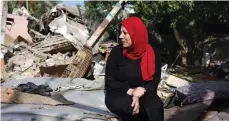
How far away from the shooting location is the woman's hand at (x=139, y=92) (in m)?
2.94

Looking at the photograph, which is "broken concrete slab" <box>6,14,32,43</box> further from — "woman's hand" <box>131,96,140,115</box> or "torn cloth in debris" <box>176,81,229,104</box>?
"woman's hand" <box>131,96,140,115</box>

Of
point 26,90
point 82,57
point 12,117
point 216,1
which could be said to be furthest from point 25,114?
point 216,1

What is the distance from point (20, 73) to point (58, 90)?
3.36 metres

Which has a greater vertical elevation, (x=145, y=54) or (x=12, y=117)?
(x=145, y=54)

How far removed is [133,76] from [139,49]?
0.72ft

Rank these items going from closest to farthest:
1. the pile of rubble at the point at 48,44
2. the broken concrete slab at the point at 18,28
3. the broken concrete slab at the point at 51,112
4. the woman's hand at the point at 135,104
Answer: the woman's hand at the point at 135,104 < the broken concrete slab at the point at 51,112 < the pile of rubble at the point at 48,44 < the broken concrete slab at the point at 18,28

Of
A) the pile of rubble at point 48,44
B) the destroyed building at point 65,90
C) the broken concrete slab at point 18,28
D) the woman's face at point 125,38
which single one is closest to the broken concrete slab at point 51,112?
the destroyed building at point 65,90

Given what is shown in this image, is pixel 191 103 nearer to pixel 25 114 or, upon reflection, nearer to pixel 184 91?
pixel 184 91

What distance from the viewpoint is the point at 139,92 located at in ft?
9.68

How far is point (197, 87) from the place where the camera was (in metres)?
7.43

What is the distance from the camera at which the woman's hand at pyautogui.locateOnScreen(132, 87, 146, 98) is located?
2938mm

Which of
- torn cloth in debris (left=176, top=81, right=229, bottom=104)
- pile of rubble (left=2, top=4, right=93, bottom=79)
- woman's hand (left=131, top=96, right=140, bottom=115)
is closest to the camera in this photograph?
woman's hand (left=131, top=96, right=140, bottom=115)

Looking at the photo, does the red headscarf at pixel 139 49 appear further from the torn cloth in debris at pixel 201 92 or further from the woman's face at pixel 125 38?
the torn cloth in debris at pixel 201 92

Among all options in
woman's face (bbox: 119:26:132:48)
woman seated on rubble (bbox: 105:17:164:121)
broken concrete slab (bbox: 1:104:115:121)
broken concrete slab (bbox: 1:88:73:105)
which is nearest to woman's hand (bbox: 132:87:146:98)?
woman seated on rubble (bbox: 105:17:164:121)
